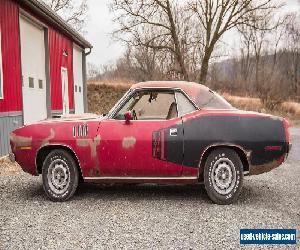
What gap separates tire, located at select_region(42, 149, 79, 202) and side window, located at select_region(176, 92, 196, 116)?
1661 mm

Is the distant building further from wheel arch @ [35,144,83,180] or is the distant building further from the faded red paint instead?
the faded red paint

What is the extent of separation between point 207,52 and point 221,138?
87.1 feet

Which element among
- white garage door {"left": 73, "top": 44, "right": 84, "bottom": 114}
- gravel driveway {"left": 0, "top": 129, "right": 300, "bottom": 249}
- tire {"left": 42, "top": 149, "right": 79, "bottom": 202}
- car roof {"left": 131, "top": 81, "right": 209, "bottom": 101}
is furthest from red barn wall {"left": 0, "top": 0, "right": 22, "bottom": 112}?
white garage door {"left": 73, "top": 44, "right": 84, "bottom": 114}

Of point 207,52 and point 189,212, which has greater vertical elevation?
point 207,52

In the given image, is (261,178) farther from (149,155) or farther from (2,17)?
(2,17)

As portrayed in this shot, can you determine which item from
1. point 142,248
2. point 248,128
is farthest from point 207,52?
point 142,248

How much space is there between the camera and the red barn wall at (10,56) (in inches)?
421

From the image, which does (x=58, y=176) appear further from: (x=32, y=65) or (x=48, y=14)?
(x=48, y=14)

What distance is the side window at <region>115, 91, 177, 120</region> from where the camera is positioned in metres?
6.09

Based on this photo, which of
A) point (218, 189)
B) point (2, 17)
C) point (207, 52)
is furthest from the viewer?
point (207, 52)

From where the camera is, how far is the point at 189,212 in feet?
17.8

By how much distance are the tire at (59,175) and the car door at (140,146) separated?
42 centimetres

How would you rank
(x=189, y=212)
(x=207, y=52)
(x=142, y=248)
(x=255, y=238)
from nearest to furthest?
(x=142, y=248), (x=255, y=238), (x=189, y=212), (x=207, y=52)

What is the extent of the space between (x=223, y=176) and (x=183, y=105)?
112 cm
